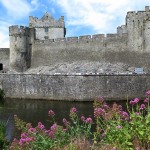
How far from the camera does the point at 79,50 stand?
28.1 metres

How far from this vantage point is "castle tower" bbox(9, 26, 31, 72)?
98.9 feet

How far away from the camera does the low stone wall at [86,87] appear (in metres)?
20.5

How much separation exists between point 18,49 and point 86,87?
11095 mm

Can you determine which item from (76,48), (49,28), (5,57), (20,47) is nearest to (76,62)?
(76,48)

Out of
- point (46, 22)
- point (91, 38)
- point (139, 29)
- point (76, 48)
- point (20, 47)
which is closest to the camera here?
point (139, 29)

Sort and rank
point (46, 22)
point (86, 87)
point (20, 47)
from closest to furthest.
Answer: point (86, 87) < point (20, 47) < point (46, 22)

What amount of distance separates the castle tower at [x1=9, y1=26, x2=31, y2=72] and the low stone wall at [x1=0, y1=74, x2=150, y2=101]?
8107mm

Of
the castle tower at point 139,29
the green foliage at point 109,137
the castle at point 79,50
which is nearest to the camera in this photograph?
the green foliage at point 109,137

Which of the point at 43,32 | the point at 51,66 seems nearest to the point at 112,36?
the point at 51,66

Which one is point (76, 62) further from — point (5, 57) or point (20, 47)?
point (5, 57)

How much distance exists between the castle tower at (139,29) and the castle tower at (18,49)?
9.18 m

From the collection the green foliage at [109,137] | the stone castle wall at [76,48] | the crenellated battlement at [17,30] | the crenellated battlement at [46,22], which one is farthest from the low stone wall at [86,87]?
the green foliage at [109,137]

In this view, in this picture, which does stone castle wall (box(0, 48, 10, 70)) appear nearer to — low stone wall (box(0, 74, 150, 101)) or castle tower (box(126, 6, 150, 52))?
low stone wall (box(0, 74, 150, 101))

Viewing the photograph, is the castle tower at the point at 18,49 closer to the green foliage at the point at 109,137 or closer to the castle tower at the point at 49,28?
the castle tower at the point at 49,28
